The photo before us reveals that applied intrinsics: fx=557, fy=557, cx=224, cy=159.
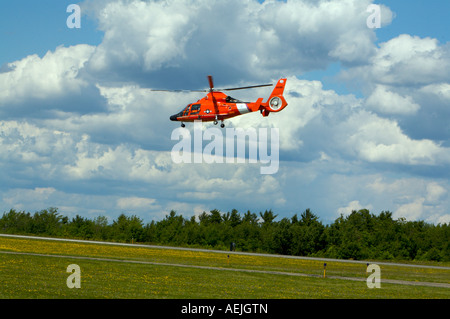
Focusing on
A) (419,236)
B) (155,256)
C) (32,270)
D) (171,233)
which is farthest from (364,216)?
(32,270)

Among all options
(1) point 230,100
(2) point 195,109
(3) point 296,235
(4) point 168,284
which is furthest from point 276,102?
(3) point 296,235

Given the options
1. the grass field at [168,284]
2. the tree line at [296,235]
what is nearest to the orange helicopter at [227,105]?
the grass field at [168,284]

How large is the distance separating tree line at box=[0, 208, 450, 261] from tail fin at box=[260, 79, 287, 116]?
47.7 metres

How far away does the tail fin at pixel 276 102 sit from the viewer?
44000mm

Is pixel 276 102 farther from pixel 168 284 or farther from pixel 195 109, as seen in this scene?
pixel 168 284

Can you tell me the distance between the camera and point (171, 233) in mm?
104812

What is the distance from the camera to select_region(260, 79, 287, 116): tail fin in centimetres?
4400

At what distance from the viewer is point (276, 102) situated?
144ft

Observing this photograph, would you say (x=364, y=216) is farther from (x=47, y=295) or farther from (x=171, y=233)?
(x=47, y=295)

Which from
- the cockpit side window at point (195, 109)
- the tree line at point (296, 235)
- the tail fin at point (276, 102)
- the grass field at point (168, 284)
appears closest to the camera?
the grass field at point (168, 284)

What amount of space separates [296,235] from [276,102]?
5261 cm

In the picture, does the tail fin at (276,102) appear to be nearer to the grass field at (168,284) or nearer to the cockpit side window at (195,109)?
the cockpit side window at (195,109)

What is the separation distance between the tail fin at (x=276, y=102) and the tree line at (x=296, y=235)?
47.7 m
